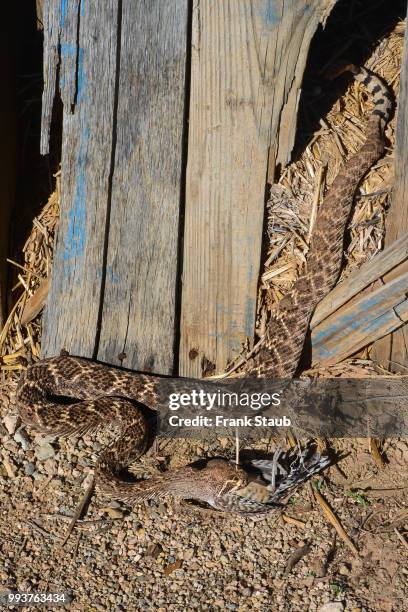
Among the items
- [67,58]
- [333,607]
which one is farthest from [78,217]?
[333,607]

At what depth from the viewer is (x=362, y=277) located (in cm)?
536

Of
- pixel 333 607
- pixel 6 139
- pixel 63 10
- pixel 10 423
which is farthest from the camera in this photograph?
pixel 6 139

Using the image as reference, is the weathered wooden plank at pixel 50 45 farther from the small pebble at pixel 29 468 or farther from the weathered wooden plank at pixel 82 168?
the small pebble at pixel 29 468

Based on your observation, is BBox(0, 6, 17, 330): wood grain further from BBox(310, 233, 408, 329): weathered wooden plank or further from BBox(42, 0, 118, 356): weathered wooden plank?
BBox(310, 233, 408, 329): weathered wooden plank

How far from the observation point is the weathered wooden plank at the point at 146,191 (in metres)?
4.92

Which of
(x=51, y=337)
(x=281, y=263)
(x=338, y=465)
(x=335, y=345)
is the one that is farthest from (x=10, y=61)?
(x=338, y=465)

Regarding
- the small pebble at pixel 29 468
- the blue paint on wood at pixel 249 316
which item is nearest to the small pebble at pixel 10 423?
the small pebble at pixel 29 468

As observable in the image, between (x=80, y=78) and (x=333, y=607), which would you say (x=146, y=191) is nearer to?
(x=80, y=78)

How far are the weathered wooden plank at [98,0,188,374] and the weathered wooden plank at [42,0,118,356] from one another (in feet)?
0.28

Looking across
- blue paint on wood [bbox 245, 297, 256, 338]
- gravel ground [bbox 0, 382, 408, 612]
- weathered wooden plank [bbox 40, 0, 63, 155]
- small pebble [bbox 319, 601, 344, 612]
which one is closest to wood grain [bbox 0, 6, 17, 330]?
weathered wooden plank [bbox 40, 0, 63, 155]

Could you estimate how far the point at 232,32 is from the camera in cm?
486

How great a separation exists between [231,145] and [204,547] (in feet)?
8.52

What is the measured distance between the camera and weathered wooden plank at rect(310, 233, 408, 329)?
5.25 m

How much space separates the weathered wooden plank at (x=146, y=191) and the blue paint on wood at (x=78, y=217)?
208 millimetres
